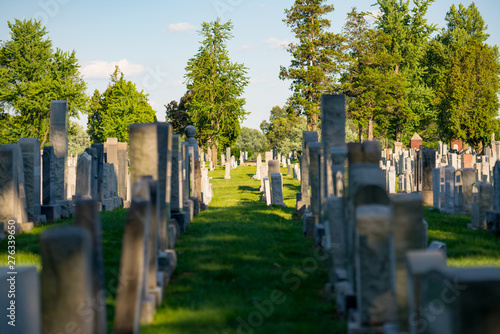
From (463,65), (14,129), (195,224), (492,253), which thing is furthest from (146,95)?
(492,253)

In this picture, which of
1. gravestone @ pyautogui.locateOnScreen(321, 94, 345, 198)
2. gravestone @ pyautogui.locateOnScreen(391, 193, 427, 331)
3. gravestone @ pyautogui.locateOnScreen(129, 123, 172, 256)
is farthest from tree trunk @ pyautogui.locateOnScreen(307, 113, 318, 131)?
gravestone @ pyautogui.locateOnScreen(391, 193, 427, 331)

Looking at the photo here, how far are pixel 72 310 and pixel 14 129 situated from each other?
45928mm

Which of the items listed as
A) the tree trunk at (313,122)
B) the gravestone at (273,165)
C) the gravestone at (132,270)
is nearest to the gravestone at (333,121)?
the gravestone at (132,270)

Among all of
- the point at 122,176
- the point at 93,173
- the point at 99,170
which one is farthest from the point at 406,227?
the point at 122,176

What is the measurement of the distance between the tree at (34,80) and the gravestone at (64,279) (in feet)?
143

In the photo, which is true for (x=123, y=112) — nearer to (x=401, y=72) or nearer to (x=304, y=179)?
(x=401, y=72)

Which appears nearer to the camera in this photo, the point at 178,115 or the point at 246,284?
the point at 246,284

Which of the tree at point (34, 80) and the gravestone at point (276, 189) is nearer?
the gravestone at point (276, 189)

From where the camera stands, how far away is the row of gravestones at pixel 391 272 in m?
3.19

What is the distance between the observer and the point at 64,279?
363 centimetres

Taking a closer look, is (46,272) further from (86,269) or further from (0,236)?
(0,236)

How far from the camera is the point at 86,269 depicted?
12.1 feet

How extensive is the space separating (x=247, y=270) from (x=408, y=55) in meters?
56.9

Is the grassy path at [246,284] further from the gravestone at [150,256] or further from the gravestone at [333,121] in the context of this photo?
the gravestone at [333,121]
